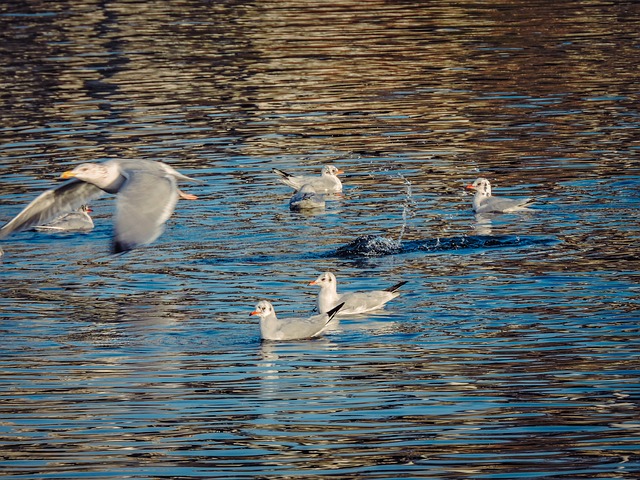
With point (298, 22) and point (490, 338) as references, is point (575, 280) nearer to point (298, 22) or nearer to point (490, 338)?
point (490, 338)

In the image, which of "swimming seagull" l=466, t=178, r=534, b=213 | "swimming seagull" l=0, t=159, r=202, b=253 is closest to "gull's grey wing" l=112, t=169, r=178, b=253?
"swimming seagull" l=0, t=159, r=202, b=253

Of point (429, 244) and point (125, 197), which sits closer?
point (125, 197)

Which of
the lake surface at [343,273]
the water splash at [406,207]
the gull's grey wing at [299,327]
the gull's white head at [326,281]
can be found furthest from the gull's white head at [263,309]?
the water splash at [406,207]

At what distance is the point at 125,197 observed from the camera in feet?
47.9

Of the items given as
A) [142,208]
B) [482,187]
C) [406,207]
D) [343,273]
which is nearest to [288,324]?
[142,208]

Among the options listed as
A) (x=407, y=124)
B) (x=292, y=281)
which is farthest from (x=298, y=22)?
(x=292, y=281)

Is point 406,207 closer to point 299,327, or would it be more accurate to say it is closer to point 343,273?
point 343,273

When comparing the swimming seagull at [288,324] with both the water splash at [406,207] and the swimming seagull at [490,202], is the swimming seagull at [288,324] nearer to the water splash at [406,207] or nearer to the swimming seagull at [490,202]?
the water splash at [406,207]

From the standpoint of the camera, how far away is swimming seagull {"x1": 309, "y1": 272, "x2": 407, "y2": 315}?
1611 cm

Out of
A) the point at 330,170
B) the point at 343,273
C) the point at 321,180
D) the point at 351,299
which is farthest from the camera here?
the point at 330,170

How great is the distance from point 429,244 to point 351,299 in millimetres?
3412

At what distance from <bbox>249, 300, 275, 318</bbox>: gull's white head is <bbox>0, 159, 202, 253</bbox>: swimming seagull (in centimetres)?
142

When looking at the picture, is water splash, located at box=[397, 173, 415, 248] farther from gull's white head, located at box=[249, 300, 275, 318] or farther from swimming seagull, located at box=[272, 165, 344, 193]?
gull's white head, located at box=[249, 300, 275, 318]

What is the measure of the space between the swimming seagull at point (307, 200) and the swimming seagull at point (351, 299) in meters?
5.38
